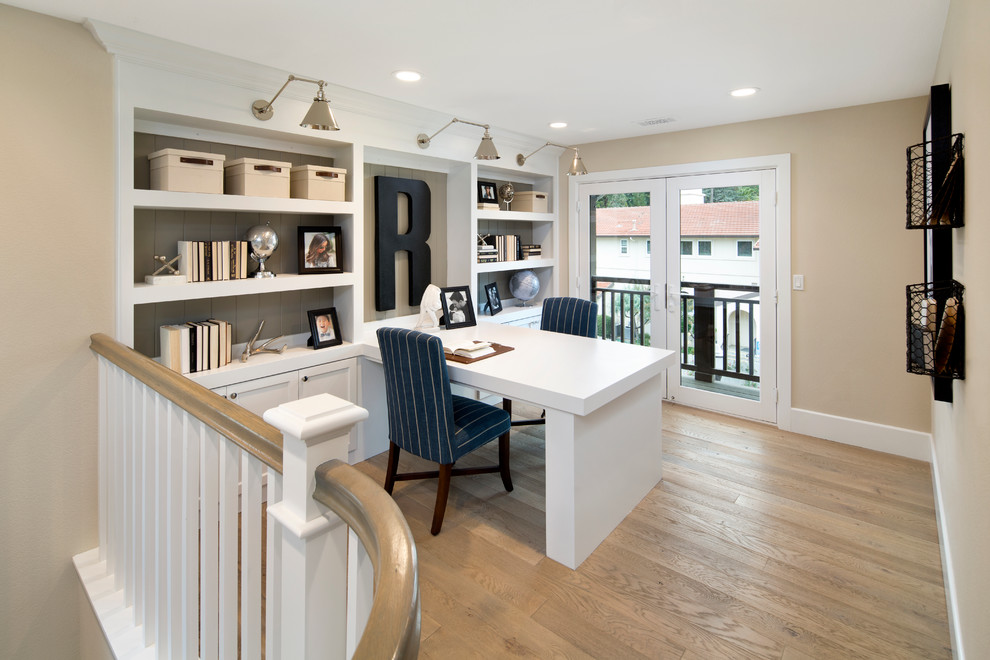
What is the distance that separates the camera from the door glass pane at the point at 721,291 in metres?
4.02

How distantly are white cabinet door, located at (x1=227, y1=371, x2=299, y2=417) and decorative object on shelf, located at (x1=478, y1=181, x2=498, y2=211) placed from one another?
86.8 inches

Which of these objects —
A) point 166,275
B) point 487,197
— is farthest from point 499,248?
point 166,275

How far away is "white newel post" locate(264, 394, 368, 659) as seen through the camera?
0.94m

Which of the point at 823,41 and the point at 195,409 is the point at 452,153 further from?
the point at 195,409

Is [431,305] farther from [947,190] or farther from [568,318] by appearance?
[947,190]

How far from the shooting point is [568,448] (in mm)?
2258

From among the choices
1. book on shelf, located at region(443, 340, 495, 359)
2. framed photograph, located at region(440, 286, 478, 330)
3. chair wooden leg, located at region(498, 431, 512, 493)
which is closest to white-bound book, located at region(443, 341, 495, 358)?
book on shelf, located at region(443, 340, 495, 359)

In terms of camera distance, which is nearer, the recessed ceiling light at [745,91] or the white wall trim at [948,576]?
the white wall trim at [948,576]

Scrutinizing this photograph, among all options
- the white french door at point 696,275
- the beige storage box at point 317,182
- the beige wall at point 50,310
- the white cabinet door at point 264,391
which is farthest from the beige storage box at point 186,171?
the white french door at point 696,275

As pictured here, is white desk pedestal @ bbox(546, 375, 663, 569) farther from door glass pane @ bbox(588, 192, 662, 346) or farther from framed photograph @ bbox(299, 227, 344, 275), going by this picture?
door glass pane @ bbox(588, 192, 662, 346)

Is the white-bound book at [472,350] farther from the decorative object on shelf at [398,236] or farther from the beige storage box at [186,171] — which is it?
the beige storage box at [186,171]

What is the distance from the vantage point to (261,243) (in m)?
2.91

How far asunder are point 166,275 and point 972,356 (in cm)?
319

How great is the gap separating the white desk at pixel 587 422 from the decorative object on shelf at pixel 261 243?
0.82m
